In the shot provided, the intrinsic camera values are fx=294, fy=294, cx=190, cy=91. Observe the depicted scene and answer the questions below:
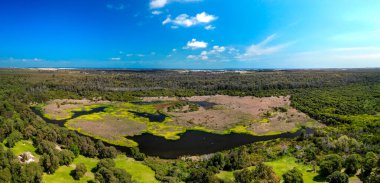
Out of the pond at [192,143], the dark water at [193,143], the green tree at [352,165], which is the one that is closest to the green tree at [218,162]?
the pond at [192,143]

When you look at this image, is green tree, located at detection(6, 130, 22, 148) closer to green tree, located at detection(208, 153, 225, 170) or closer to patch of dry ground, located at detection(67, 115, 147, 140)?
patch of dry ground, located at detection(67, 115, 147, 140)

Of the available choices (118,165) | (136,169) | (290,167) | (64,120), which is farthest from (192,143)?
(64,120)

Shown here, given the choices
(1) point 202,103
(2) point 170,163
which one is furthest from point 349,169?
(1) point 202,103

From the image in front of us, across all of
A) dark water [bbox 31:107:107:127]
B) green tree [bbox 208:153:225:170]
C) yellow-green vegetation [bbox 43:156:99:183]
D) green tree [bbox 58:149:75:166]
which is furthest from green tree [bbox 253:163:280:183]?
dark water [bbox 31:107:107:127]

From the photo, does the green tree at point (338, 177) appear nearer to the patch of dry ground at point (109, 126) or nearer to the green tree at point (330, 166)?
the green tree at point (330, 166)

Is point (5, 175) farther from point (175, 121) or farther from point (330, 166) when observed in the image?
point (175, 121)
